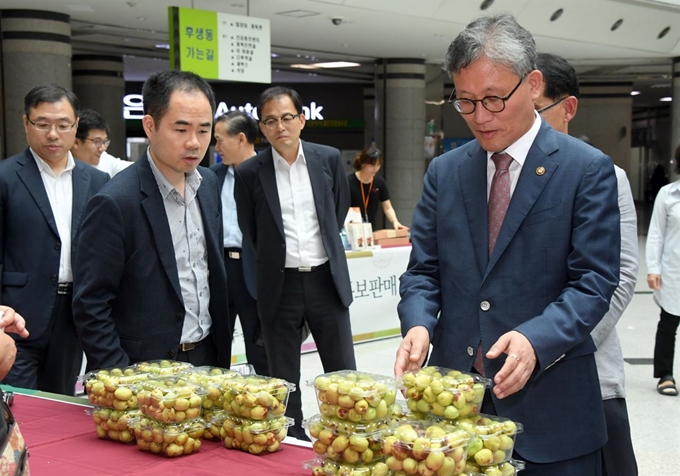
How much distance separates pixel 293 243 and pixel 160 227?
185 cm

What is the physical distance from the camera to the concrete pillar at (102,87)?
15.8m

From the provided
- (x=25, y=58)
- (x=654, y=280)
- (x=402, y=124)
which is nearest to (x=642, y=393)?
(x=654, y=280)

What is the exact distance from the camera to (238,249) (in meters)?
5.46

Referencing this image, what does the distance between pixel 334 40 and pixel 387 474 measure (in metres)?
13.2

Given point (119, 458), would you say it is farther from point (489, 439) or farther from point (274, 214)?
point (274, 214)

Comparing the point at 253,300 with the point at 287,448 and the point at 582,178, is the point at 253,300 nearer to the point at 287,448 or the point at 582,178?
the point at 287,448

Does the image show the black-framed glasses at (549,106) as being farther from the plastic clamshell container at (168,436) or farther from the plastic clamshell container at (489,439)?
the plastic clamshell container at (168,436)

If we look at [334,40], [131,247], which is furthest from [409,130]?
[131,247]

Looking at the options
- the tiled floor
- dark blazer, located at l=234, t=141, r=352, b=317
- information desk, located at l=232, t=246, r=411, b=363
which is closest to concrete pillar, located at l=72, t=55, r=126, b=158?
information desk, located at l=232, t=246, r=411, b=363

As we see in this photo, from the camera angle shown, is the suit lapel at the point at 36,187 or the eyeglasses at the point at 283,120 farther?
the eyeglasses at the point at 283,120

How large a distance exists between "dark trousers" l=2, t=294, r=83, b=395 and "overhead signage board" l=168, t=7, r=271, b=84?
4.83 metres

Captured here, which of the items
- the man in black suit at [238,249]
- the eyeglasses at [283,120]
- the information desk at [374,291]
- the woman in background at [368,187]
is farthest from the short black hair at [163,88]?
the woman in background at [368,187]

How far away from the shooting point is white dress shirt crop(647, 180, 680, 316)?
19.2 feet

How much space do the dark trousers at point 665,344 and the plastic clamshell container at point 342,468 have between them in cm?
461
